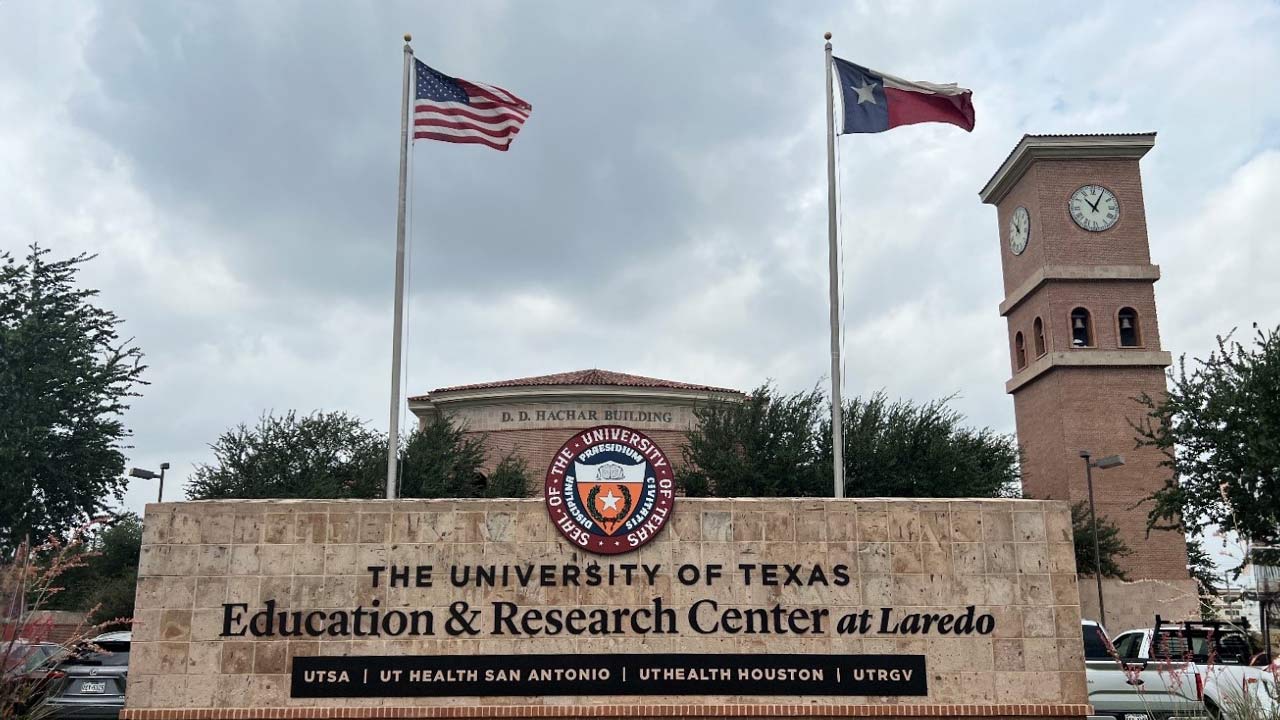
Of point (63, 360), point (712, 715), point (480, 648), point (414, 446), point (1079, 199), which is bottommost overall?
point (712, 715)

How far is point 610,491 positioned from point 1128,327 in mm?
38422

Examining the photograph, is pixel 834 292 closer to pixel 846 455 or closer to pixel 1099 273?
pixel 846 455

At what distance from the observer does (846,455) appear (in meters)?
36.2

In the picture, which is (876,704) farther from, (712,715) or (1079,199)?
(1079,199)

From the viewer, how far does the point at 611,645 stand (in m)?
12.8

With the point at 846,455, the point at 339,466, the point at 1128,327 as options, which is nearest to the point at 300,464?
the point at 339,466

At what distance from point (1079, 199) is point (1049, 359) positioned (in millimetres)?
7190

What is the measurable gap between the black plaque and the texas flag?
8.79 meters

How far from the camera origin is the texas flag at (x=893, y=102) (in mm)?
17250

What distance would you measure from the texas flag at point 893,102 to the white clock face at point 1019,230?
106 feet

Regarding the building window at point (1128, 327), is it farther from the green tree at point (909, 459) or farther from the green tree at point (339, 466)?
the green tree at point (339, 466)

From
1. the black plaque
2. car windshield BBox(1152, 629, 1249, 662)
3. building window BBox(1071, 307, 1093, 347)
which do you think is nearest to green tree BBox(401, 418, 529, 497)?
the black plaque

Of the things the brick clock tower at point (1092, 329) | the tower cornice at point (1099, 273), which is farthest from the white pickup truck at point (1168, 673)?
the tower cornice at point (1099, 273)

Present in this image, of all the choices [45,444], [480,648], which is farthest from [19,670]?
[45,444]
